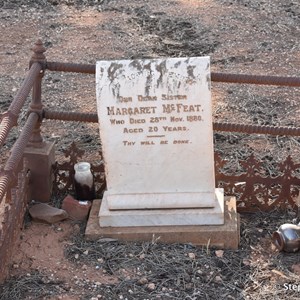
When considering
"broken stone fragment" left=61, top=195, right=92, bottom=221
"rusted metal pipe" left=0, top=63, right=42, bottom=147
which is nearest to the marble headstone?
"broken stone fragment" left=61, top=195, right=92, bottom=221

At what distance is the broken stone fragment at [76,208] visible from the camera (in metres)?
5.22

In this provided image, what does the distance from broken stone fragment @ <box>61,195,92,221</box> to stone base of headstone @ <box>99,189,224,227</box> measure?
0.20 metres

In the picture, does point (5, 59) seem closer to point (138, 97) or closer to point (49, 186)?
point (49, 186)

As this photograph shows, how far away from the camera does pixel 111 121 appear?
16.0 feet

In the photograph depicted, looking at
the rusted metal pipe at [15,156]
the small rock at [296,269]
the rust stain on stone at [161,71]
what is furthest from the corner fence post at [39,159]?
the small rock at [296,269]

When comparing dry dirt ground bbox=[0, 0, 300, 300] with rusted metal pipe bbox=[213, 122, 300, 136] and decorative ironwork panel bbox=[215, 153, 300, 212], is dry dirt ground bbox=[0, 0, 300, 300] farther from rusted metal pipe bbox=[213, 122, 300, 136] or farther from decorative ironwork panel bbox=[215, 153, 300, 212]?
rusted metal pipe bbox=[213, 122, 300, 136]

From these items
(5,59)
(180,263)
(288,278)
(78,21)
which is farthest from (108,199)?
(78,21)

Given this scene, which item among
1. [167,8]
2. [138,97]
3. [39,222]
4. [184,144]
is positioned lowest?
[167,8]

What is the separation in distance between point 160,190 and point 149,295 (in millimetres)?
809

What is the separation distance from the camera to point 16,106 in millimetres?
4699

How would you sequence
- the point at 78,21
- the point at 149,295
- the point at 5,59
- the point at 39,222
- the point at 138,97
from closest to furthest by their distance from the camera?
the point at 149,295 < the point at 138,97 < the point at 39,222 < the point at 5,59 < the point at 78,21

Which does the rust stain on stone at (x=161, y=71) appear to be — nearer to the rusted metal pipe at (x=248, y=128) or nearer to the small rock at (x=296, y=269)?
the rusted metal pipe at (x=248, y=128)

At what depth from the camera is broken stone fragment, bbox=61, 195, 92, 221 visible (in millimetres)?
5223

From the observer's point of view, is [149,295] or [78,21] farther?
[78,21]
